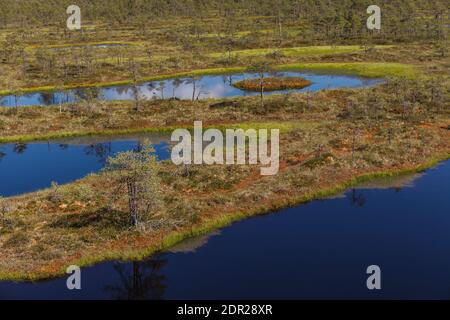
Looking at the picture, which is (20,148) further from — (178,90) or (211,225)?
(178,90)

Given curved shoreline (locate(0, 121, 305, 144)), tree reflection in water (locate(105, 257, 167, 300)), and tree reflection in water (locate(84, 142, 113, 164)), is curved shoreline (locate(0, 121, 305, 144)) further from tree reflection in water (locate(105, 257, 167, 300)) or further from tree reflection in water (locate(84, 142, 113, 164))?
tree reflection in water (locate(105, 257, 167, 300))

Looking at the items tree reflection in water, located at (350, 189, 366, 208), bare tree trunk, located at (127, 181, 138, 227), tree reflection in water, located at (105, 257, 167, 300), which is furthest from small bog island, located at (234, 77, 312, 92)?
tree reflection in water, located at (105, 257, 167, 300)

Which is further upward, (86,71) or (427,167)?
(86,71)

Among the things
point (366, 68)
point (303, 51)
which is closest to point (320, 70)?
point (366, 68)

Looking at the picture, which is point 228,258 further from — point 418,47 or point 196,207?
point 418,47
